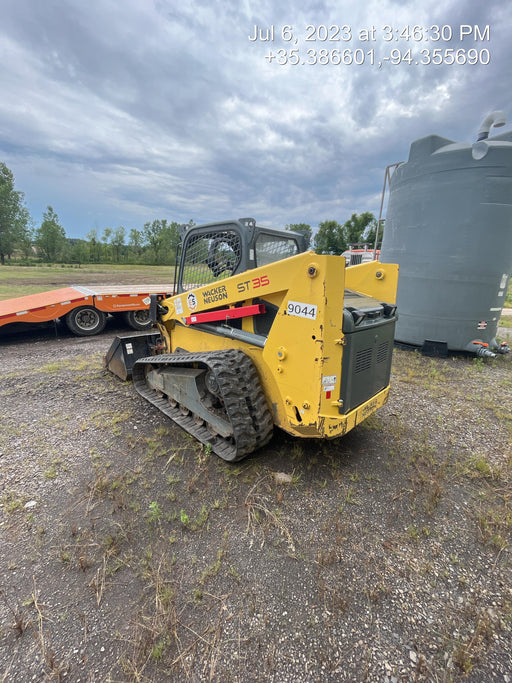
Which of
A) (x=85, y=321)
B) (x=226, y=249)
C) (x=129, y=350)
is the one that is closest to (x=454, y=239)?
(x=226, y=249)

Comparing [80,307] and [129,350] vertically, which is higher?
[80,307]

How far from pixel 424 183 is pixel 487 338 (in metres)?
3.49

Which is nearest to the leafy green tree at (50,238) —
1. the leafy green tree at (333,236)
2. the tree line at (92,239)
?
the tree line at (92,239)

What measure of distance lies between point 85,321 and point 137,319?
1308mm

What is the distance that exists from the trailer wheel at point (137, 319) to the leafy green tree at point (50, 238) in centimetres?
5107

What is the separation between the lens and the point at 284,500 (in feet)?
8.90

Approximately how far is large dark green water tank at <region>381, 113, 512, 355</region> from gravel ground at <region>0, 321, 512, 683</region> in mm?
3278

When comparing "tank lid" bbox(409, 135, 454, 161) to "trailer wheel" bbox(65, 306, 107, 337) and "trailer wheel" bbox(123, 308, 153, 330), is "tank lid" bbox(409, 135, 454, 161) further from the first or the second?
"trailer wheel" bbox(65, 306, 107, 337)

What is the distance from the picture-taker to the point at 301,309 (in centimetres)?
262

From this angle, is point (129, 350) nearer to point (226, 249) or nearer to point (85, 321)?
point (226, 249)

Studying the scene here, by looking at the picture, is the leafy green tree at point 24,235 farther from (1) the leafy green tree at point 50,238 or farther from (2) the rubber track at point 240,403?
(2) the rubber track at point 240,403

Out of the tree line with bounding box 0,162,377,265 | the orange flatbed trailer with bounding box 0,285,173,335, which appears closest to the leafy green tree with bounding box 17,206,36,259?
the tree line with bounding box 0,162,377,265

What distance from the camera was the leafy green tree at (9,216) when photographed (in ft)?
134

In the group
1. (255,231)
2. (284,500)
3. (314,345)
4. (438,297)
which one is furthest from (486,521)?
(438,297)
